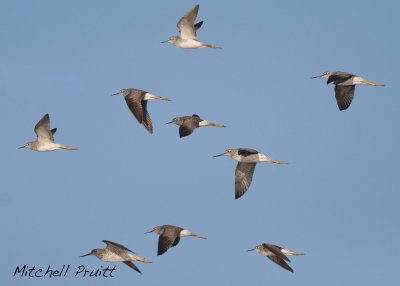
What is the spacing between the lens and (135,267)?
31.6 m

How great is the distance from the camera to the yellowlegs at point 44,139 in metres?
34.4

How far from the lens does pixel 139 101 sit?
114 feet

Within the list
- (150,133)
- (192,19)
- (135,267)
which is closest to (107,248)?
(135,267)

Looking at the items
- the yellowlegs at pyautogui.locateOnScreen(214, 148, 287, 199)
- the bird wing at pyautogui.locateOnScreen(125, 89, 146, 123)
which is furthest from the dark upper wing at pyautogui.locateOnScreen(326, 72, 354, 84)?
the bird wing at pyautogui.locateOnScreen(125, 89, 146, 123)

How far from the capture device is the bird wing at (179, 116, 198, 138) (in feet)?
110

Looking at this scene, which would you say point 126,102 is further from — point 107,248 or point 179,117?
point 107,248

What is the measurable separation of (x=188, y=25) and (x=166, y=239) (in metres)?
8.35

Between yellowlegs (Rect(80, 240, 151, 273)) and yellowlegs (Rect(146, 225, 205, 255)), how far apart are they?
90cm

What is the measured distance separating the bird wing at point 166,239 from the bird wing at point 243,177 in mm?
2769

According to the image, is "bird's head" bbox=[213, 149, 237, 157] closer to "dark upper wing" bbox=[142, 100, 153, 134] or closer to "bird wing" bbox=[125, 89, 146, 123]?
"dark upper wing" bbox=[142, 100, 153, 134]

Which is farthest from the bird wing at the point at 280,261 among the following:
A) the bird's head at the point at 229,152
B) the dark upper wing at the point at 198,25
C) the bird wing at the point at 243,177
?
the dark upper wing at the point at 198,25

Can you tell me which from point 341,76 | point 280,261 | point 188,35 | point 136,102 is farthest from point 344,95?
point 136,102

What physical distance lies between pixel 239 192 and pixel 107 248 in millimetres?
4781

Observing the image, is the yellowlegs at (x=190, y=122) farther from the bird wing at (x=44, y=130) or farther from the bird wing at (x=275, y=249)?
the bird wing at (x=275, y=249)
